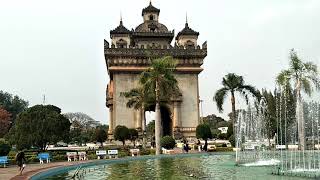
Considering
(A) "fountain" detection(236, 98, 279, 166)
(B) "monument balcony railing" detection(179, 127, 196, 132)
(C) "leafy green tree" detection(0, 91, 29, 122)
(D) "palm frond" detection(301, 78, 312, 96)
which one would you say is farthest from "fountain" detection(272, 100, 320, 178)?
(C) "leafy green tree" detection(0, 91, 29, 122)

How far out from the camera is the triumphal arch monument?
57219 mm

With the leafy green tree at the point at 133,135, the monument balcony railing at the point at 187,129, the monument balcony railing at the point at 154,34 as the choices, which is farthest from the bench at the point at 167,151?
the monument balcony railing at the point at 154,34

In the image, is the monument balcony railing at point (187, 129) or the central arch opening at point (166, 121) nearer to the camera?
the monument balcony railing at point (187, 129)

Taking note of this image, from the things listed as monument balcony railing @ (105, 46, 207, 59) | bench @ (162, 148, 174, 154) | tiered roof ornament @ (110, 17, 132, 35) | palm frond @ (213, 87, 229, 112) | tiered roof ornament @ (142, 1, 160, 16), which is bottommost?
bench @ (162, 148, 174, 154)

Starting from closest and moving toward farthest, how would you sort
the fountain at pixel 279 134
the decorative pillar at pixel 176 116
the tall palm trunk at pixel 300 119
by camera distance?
the fountain at pixel 279 134
the tall palm trunk at pixel 300 119
the decorative pillar at pixel 176 116

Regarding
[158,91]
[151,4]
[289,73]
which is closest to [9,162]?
[158,91]

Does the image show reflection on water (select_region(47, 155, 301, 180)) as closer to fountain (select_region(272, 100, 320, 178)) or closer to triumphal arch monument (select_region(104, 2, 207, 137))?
fountain (select_region(272, 100, 320, 178))

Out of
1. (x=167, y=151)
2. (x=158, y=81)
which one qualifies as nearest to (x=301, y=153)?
(x=167, y=151)

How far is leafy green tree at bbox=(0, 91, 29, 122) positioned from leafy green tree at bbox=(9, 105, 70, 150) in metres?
66.2

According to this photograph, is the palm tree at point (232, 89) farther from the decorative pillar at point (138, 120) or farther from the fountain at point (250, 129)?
the decorative pillar at point (138, 120)

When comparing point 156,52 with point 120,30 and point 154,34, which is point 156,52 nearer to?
point 154,34

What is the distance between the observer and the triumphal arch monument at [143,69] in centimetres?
5722

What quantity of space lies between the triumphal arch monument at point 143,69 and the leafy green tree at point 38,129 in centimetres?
1775

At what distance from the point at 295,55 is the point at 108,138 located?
2812cm
